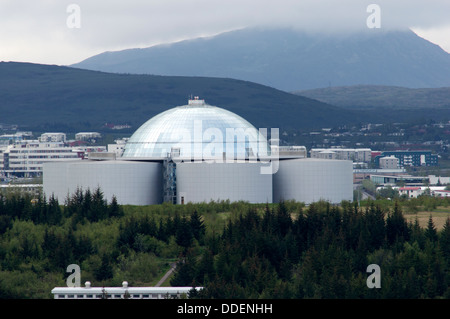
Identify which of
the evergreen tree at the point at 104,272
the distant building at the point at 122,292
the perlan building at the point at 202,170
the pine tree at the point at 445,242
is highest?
the perlan building at the point at 202,170

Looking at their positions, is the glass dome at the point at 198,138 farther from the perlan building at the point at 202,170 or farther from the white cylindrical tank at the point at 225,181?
the white cylindrical tank at the point at 225,181

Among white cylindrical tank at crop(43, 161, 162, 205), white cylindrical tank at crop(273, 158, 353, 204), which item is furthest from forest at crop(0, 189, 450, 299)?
white cylindrical tank at crop(273, 158, 353, 204)

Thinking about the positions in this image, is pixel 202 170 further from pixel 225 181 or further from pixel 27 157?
pixel 27 157

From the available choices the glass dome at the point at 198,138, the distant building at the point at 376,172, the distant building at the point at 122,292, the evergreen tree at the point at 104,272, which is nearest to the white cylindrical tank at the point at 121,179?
the glass dome at the point at 198,138

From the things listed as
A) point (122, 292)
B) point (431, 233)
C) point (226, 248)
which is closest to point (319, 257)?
point (226, 248)

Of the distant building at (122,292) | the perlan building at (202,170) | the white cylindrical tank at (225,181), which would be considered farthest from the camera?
the perlan building at (202,170)
